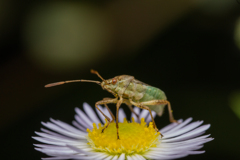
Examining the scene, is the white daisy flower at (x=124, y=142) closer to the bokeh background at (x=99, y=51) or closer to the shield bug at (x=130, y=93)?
the shield bug at (x=130, y=93)

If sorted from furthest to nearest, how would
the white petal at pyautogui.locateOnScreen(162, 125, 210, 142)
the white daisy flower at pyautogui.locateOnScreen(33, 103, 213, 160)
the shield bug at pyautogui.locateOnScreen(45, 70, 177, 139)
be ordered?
the shield bug at pyautogui.locateOnScreen(45, 70, 177, 139)
the white petal at pyautogui.locateOnScreen(162, 125, 210, 142)
the white daisy flower at pyautogui.locateOnScreen(33, 103, 213, 160)

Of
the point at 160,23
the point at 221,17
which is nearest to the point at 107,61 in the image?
the point at 160,23

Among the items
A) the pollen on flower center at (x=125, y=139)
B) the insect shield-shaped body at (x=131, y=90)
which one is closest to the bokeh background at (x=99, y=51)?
the insect shield-shaped body at (x=131, y=90)

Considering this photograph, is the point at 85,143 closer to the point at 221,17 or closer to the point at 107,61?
the point at 107,61

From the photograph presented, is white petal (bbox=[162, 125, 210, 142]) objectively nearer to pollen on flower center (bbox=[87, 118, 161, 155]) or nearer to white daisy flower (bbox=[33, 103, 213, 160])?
white daisy flower (bbox=[33, 103, 213, 160])

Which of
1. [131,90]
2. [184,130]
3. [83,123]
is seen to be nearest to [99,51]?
[83,123]

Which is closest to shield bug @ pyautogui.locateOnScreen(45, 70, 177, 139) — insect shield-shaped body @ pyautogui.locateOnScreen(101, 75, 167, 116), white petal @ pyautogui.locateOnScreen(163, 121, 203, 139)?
insect shield-shaped body @ pyautogui.locateOnScreen(101, 75, 167, 116)

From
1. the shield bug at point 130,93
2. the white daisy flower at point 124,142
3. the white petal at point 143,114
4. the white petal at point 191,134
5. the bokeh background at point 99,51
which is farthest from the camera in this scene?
the bokeh background at point 99,51
